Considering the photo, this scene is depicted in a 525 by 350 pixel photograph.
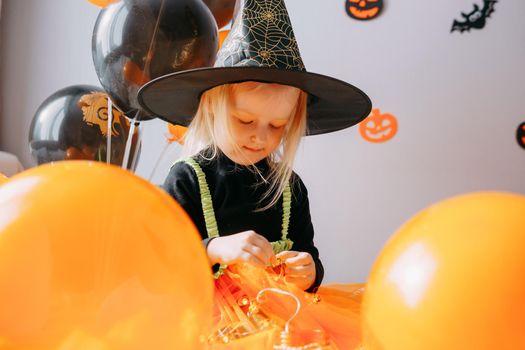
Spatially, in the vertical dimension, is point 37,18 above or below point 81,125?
above

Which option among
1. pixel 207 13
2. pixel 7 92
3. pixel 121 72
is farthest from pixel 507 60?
pixel 7 92

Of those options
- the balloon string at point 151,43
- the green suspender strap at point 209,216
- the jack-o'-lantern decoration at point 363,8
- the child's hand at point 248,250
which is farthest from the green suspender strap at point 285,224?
the jack-o'-lantern decoration at point 363,8

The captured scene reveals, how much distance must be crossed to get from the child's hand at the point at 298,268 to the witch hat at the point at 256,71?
0.31m

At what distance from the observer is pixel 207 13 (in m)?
1.17

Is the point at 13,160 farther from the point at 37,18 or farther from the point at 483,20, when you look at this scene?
the point at 483,20

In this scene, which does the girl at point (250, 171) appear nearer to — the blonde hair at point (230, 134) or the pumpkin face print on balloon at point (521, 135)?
the blonde hair at point (230, 134)

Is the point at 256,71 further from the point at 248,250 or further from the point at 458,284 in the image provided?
the point at 458,284

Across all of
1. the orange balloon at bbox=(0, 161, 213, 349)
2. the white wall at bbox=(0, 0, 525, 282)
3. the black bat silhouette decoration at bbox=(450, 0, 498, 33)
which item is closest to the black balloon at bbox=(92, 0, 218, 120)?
the orange balloon at bbox=(0, 161, 213, 349)

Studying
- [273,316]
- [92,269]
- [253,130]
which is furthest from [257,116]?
[92,269]

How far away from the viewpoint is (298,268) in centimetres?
94

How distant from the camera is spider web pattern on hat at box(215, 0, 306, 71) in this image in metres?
0.95

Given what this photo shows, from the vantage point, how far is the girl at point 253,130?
93cm

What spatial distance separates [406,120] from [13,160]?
1.67 meters

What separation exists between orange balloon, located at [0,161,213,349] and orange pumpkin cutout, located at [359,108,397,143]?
1750mm
